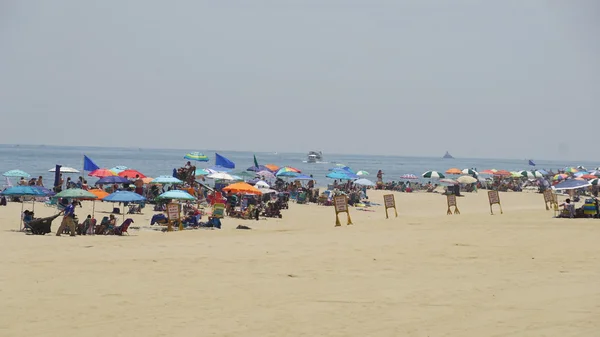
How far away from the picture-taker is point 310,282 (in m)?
10.1

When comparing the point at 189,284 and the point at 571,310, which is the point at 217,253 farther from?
the point at 571,310

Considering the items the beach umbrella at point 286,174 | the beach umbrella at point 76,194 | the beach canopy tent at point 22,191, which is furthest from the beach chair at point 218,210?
the beach umbrella at point 286,174

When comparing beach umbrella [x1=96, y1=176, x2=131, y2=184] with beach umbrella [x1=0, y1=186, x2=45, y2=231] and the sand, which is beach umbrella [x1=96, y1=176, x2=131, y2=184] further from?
the sand

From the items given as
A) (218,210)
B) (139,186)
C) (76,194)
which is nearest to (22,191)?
(76,194)

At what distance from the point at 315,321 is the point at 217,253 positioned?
19.1 ft

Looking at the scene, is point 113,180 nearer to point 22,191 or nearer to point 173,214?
point 22,191

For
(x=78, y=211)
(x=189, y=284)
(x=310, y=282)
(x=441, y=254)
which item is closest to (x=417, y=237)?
(x=441, y=254)

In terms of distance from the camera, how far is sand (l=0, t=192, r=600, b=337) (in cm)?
748

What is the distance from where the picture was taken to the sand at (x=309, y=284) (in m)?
7.48

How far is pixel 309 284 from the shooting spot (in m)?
9.91

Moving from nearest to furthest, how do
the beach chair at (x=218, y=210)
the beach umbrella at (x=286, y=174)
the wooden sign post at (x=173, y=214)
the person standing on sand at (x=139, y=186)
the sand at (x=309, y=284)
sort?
the sand at (x=309, y=284), the wooden sign post at (x=173, y=214), the beach chair at (x=218, y=210), the person standing on sand at (x=139, y=186), the beach umbrella at (x=286, y=174)

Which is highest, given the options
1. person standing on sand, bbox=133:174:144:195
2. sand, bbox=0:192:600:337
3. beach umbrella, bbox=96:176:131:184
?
beach umbrella, bbox=96:176:131:184

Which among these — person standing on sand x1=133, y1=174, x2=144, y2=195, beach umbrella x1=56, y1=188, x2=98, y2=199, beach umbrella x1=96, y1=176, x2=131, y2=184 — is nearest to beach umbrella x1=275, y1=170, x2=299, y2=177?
person standing on sand x1=133, y1=174, x2=144, y2=195

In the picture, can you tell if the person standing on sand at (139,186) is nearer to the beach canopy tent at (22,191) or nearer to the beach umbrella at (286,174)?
the beach canopy tent at (22,191)
